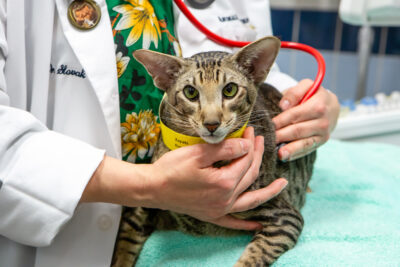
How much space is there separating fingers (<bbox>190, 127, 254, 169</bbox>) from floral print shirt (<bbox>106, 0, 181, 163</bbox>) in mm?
241

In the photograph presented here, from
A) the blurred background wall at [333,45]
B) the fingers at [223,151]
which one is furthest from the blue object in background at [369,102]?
the fingers at [223,151]

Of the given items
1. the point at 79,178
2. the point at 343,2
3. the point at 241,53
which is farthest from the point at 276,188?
the point at 343,2

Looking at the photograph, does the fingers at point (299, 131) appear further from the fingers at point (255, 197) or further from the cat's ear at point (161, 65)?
the cat's ear at point (161, 65)

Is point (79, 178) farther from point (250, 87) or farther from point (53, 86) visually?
point (250, 87)

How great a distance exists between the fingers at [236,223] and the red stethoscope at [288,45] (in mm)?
374

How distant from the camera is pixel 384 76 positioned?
245 cm

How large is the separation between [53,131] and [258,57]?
0.50m

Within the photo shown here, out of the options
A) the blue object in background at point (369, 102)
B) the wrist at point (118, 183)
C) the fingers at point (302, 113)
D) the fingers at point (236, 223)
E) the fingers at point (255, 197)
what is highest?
the fingers at point (302, 113)

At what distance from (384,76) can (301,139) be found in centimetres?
173

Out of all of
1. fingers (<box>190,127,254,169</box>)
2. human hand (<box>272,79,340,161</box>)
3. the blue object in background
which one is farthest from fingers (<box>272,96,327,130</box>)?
the blue object in background

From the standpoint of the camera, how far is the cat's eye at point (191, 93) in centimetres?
86

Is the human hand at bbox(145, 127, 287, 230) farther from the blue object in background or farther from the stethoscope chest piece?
the blue object in background

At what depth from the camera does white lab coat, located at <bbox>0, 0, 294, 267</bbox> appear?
747 millimetres

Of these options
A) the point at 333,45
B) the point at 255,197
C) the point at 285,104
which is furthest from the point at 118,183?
→ the point at 333,45
